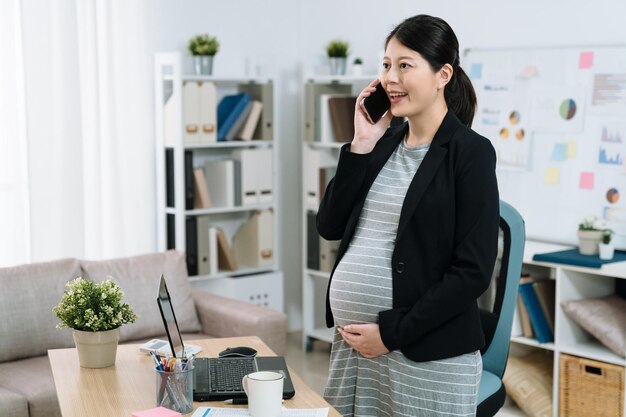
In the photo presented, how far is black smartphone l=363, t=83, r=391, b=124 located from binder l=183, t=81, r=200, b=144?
8.04 ft

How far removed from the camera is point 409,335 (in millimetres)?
2109

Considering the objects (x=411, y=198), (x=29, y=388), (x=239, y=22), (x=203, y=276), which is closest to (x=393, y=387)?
(x=411, y=198)

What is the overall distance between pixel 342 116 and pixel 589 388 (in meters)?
2.00

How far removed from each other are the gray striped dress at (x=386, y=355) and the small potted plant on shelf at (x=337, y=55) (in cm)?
275

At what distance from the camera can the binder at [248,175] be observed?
16.1 feet

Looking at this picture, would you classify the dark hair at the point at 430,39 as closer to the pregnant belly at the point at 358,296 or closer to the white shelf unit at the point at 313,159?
the pregnant belly at the point at 358,296

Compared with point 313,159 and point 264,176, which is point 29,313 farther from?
point 313,159

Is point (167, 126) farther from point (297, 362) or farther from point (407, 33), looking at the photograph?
point (407, 33)

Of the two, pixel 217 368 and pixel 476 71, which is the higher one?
pixel 476 71

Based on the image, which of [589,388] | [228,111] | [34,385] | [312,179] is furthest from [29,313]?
[589,388]

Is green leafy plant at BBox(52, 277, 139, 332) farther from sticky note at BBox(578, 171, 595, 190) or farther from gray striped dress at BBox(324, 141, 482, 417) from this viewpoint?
sticky note at BBox(578, 171, 595, 190)

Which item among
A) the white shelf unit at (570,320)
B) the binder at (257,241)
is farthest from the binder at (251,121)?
the white shelf unit at (570,320)

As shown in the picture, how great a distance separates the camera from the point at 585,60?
3945 mm

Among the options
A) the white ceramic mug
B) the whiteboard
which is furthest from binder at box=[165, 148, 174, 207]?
the white ceramic mug
